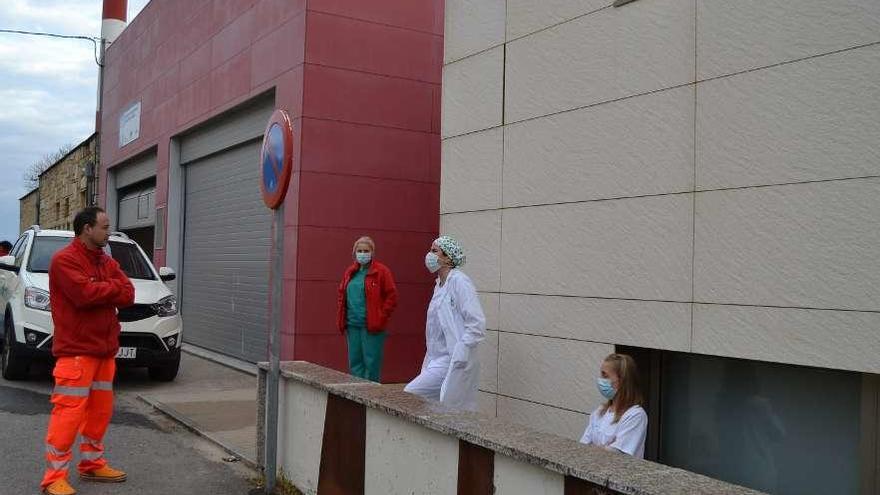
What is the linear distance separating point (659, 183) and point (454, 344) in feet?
6.04

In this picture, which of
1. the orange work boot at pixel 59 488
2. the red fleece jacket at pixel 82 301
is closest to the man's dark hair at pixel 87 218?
the red fleece jacket at pixel 82 301

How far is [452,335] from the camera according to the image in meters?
6.04

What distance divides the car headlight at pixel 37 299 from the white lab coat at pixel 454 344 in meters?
5.30

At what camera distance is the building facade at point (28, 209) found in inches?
1486

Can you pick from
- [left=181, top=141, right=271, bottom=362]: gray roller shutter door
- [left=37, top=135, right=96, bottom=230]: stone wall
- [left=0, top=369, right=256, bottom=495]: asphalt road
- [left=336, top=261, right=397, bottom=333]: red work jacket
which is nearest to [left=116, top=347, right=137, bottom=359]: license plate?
[left=0, top=369, right=256, bottom=495]: asphalt road

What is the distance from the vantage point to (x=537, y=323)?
6117mm

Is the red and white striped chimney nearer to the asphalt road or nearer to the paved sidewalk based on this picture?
A: the paved sidewalk

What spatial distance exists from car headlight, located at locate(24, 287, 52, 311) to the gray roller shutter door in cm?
284

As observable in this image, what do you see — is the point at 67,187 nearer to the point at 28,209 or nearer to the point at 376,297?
the point at 28,209

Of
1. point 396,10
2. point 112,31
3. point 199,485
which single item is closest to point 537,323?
point 199,485

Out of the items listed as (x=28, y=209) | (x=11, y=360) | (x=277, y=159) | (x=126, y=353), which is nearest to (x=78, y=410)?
(x=277, y=159)

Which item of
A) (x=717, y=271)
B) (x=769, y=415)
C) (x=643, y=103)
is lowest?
(x=769, y=415)

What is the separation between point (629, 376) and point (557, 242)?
161 centimetres

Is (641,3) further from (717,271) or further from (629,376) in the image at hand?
(629,376)
